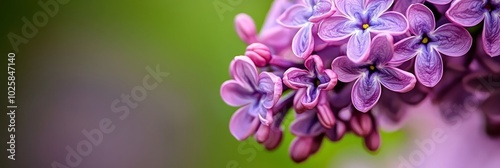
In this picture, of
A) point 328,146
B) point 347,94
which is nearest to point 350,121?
point 347,94

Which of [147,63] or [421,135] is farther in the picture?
[147,63]

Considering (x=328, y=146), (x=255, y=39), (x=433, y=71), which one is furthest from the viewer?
(x=328, y=146)

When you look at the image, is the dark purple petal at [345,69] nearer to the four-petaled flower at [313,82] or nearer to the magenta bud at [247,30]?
the four-petaled flower at [313,82]

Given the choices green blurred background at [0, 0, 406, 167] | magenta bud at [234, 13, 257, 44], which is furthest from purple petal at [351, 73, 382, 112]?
green blurred background at [0, 0, 406, 167]

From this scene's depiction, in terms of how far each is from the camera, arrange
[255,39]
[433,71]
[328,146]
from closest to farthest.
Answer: [433,71] → [255,39] → [328,146]

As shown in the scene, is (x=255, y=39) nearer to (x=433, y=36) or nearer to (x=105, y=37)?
(x=433, y=36)

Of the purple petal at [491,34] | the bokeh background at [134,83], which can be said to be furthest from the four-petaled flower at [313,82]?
the bokeh background at [134,83]
